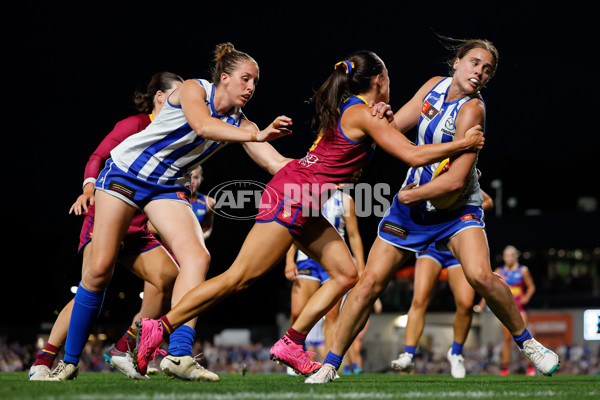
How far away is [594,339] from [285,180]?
1123 inches

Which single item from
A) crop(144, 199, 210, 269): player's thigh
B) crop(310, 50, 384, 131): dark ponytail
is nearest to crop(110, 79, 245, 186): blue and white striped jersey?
crop(144, 199, 210, 269): player's thigh

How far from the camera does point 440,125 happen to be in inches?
200

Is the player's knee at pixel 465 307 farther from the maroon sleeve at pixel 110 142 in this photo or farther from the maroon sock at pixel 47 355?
the maroon sock at pixel 47 355

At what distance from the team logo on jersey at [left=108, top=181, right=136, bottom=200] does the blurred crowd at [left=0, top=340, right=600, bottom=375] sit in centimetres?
1633

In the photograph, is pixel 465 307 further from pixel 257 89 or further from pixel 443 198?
pixel 257 89

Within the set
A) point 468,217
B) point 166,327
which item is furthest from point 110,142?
point 468,217

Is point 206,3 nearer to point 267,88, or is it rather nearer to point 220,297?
point 267,88

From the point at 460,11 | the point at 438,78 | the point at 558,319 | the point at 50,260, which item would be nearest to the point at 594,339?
the point at 558,319

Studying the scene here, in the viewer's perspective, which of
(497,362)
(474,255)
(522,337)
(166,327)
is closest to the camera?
(166,327)

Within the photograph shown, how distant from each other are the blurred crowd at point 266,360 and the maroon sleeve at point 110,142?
15590 mm

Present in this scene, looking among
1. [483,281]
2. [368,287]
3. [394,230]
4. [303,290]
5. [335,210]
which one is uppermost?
[394,230]

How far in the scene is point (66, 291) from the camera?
8.73m

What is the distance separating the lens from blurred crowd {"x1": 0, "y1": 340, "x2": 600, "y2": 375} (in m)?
21.5

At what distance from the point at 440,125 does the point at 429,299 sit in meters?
2.95
